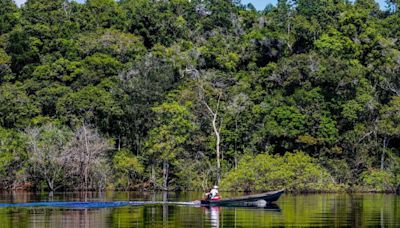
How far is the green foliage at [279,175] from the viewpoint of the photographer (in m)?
47.7

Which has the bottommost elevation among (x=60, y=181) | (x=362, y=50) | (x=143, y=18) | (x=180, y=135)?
(x=60, y=181)

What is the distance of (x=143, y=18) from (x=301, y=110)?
68.3 feet

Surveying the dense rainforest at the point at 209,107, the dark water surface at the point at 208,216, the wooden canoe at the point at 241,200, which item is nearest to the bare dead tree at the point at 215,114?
the dense rainforest at the point at 209,107

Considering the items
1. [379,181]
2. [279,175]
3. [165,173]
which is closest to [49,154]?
[165,173]

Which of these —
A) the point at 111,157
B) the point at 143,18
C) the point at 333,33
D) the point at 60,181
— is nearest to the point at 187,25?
the point at 143,18

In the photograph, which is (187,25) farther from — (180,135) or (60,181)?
(60,181)

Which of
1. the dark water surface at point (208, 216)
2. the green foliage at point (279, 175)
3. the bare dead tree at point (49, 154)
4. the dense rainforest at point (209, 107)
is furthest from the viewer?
the dense rainforest at point (209, 107)

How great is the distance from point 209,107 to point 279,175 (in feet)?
30.9

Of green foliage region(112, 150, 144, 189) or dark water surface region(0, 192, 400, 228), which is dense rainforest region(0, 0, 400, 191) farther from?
dark water surface region(0, 192, 400, 228)

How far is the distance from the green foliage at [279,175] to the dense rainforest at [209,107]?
0.30 ft

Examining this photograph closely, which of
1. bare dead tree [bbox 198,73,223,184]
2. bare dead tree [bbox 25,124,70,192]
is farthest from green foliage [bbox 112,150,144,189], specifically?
bare dead tree [bbox 198,73,223,184]

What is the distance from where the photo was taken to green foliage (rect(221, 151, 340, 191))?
47719 millimetres

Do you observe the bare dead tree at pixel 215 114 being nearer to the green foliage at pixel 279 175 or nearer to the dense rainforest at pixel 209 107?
the dense rainforest at pixel 209 107

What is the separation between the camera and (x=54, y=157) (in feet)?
159
